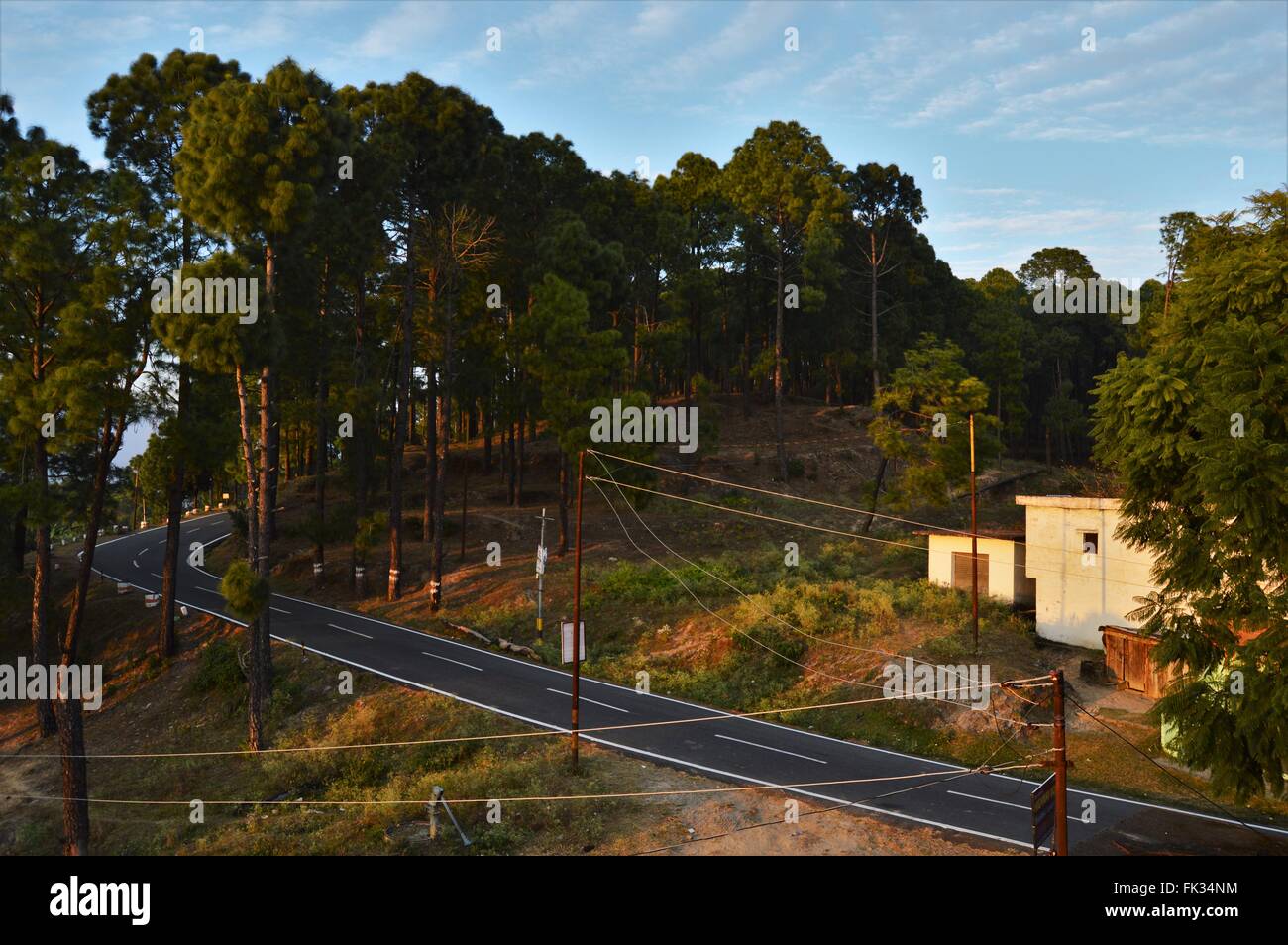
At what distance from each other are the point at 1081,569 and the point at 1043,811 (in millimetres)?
18319

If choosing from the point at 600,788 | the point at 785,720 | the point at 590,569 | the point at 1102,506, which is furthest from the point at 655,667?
the point at 1102,506

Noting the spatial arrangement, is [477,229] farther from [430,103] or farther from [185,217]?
[185,217]

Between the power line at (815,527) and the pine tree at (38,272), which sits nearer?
the pine tree at (38,272)

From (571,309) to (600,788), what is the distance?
2403cm

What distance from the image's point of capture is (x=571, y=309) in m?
37.5

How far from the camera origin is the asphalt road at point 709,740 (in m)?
18.1

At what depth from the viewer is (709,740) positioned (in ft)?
76.6

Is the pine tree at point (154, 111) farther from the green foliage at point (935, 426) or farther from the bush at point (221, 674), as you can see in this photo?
the green foliage at point (935, 426)

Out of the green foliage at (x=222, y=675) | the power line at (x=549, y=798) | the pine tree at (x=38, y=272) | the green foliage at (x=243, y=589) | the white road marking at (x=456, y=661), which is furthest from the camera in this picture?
the white road marking at (x=456, y=661)

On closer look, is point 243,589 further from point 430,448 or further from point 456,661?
point 430,448

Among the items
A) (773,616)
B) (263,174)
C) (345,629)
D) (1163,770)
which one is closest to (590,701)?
(773,616)

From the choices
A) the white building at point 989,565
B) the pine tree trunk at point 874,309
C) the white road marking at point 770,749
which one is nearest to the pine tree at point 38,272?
the white road marking at point 770,749

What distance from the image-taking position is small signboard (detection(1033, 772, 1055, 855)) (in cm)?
1238

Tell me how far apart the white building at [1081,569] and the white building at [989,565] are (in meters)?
1.08
